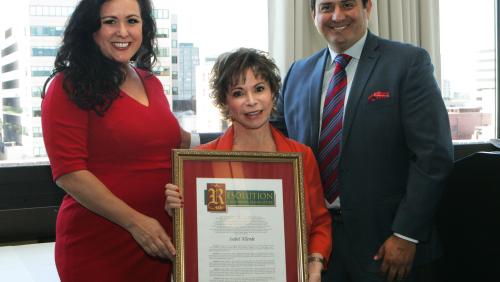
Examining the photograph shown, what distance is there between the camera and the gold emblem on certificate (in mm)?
1690

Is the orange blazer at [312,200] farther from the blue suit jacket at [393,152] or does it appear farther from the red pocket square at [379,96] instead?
the red pocket square at [379,96]

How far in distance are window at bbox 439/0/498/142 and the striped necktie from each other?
217 centimetres

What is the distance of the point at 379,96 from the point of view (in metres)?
1.91

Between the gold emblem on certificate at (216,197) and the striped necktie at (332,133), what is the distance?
19.5 inches

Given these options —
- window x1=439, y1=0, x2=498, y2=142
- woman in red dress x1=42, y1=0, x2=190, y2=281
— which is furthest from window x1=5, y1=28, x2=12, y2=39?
window x1=439, y1=0, x2=498, y2=142

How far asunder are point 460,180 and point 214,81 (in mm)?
1255

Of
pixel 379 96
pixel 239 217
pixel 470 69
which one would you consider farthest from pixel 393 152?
pixel 470 69

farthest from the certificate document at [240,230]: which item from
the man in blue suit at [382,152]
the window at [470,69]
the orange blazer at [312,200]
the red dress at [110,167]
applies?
the window at [470,69]

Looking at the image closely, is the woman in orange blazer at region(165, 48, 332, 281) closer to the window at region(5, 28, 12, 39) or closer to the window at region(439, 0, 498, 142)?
the window at region(5, 28, 12, 39)

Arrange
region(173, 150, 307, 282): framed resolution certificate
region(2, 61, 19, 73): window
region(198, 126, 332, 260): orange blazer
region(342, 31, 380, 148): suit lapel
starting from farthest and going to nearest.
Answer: region(2, 61, 19, 73): window → region(342, 31, 380, 148): suit lapel → region(198, 126, 332, 260): orange blazer → region(173, 150, 307, 282): framed resolution certificate

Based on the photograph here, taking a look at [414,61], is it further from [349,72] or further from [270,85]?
[270,85]

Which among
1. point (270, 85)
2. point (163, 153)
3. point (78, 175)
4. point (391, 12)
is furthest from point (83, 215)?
point (391, 12)

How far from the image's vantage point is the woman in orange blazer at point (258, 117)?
5.93 feet

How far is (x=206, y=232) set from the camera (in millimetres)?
1672
